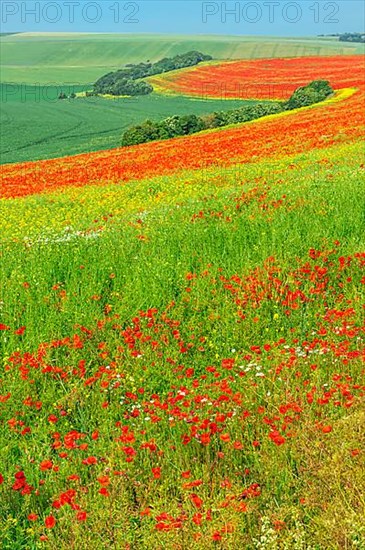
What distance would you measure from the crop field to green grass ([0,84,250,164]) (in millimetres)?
49981

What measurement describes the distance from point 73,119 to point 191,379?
272 feet

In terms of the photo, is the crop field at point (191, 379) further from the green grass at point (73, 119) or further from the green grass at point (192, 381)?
the green grass at point (73, 119)

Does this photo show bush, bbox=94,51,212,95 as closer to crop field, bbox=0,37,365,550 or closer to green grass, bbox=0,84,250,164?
green grass, bbox=0,84,250,164

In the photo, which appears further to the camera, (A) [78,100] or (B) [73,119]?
(A) [78,100]

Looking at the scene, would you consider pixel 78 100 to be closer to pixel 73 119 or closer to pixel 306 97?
pixel 73 119

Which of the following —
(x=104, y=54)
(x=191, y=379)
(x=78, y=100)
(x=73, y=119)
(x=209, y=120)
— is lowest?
(x=191, y=379)

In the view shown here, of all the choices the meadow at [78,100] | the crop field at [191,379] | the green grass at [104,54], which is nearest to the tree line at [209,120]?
the meadow at [78,100]

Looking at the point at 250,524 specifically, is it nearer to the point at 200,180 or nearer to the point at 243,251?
the point at 243,251

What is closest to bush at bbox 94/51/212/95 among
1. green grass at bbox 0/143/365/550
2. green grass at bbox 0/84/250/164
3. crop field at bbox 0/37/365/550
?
green grass at bbox 0/84/250/164

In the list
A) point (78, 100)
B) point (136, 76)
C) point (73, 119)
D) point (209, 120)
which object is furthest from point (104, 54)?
point (209, 120)

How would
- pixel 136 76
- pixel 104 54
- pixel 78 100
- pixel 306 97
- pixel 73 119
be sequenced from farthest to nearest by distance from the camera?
pixel 104 54
pixel 136 76
pixel 78 100
pixel 73 119
pixel 306 97

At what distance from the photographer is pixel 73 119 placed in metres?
83.7

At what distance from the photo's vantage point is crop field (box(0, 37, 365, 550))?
382cm

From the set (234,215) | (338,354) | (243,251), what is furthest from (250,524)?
(234,215)
